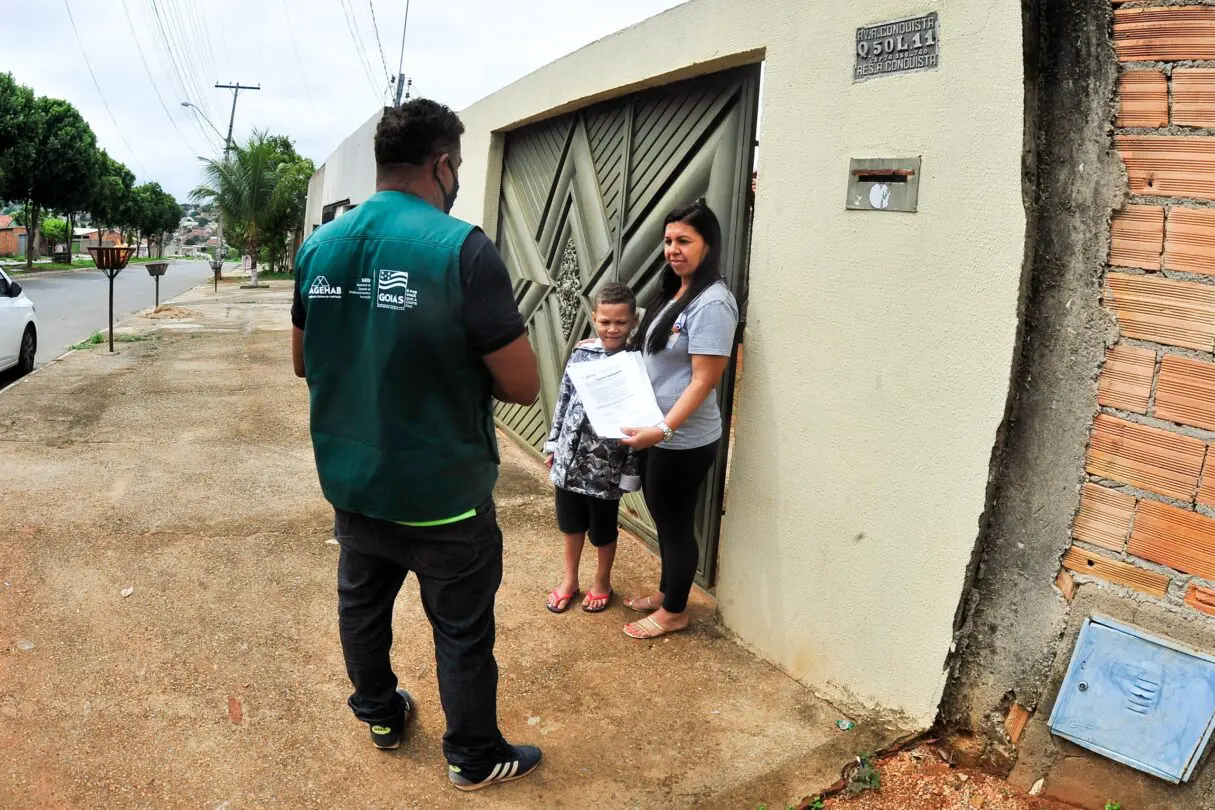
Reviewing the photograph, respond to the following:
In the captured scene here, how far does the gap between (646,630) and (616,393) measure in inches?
40.8

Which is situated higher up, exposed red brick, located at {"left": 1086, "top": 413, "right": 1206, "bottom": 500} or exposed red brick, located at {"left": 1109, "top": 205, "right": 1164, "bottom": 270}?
exposed red brick, located at {"left": 1109, "top": 205, "right": 1164, "bottom": 270}

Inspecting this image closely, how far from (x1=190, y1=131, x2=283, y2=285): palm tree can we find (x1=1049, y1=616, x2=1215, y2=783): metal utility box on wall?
31.0 m

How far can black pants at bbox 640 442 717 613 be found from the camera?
313cm

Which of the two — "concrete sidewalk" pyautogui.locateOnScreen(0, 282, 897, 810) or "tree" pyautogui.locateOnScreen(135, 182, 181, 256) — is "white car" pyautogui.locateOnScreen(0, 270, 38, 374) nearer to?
"concrete sidewalk" pyautogui.locateOnScreen(0, 282, 897, 810)

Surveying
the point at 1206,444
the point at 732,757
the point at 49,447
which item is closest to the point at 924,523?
the point at 1206,444

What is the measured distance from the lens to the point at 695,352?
292 centimetres

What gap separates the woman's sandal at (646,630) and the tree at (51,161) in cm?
3446

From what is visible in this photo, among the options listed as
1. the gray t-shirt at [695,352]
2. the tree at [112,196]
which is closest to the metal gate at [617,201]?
the gray t-shirt at [695,352]

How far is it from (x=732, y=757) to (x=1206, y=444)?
1616 millimetres

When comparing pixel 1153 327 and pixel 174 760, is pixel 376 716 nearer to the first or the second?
pixel 174 760

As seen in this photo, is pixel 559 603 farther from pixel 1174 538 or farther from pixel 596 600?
pixel 1174 538

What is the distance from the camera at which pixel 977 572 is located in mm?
2459

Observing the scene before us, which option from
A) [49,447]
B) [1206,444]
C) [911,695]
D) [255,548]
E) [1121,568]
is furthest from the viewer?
[49,447]

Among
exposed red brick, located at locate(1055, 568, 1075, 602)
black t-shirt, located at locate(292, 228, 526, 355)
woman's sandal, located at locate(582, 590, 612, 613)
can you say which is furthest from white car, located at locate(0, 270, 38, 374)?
exposed red brick, located at locate(1055, 568, 1075, 602)
